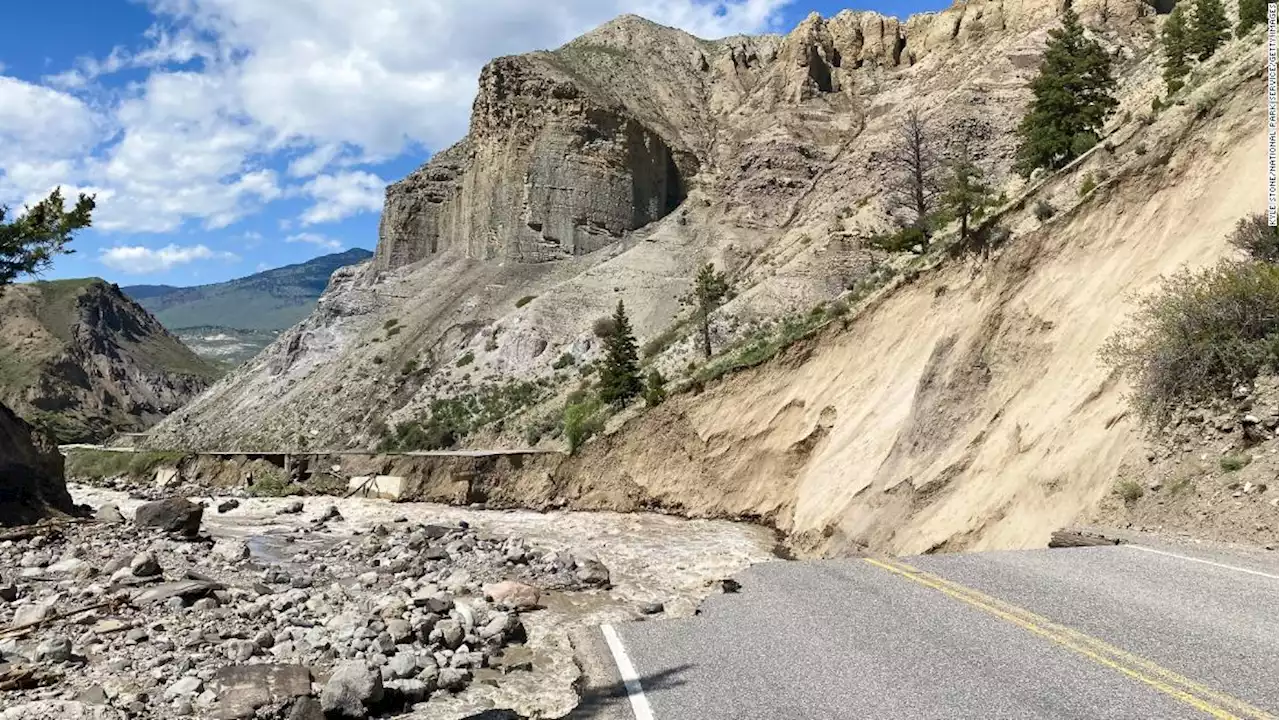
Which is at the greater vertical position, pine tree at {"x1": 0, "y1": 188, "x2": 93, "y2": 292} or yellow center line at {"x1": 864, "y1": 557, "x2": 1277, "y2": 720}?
pine tree at {"x1": 0, "y1": 188, "x2": 93, "y2": 292}

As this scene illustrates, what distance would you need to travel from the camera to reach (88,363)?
138 m

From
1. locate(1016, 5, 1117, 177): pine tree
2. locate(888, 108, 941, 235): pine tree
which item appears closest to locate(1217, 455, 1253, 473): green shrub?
locate(1016, 5, 1117, 177): pine tree

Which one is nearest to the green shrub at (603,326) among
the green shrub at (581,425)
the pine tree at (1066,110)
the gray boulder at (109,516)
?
the green shrub at (581,425)

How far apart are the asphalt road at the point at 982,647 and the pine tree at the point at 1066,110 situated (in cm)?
2026

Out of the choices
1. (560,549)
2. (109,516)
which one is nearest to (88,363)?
(109,516)

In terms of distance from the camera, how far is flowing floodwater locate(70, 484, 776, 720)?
24.3ft

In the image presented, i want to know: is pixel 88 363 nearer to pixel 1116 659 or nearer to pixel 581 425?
pixel 581 425

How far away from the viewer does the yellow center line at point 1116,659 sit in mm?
4961

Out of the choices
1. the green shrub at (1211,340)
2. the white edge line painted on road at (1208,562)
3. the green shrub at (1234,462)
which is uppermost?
the green shrub at (1211,340)

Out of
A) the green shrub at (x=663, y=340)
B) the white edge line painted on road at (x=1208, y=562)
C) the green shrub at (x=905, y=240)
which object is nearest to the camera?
the white edge line painted on road at (x=1208, y=562)

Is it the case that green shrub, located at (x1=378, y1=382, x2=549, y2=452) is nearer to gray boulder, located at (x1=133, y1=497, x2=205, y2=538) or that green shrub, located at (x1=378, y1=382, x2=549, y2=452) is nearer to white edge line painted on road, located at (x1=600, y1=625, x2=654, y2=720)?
gray boulder, located at (x1=133, y1=497, x2=205, y2=538)

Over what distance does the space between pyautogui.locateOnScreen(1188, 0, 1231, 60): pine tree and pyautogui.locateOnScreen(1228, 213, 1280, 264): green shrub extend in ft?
78.3

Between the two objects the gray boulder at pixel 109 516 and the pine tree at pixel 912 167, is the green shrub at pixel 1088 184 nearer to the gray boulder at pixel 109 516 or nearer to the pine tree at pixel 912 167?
the gray boulder at pixel 109 516

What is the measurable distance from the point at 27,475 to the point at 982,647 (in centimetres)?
2653
